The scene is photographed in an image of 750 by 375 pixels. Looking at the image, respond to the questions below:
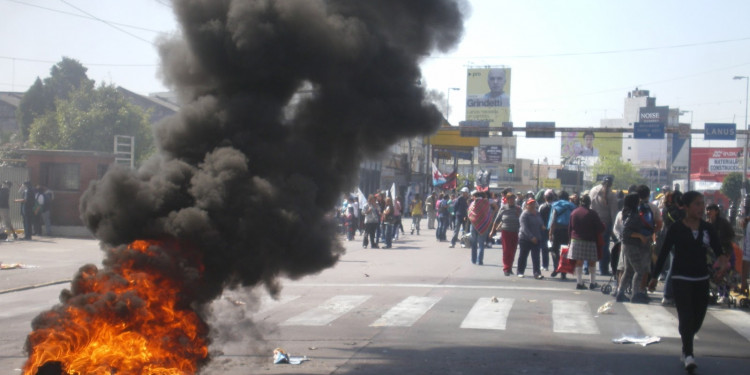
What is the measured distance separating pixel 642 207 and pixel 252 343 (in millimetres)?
7146

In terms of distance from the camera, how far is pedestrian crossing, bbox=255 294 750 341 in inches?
379

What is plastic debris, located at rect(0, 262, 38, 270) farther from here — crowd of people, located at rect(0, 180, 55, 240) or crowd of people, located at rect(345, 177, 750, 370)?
crowd of people, located at rect(345, 177, 750, 370)

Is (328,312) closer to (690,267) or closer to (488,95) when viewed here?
(690,267)

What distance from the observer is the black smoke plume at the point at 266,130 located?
21.6 ft

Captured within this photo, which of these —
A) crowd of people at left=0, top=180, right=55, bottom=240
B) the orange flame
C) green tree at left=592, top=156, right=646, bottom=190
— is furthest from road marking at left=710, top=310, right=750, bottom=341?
green tree at left=592, top=156, right=646, bottom=190

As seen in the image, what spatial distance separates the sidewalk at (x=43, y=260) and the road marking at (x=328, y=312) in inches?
217

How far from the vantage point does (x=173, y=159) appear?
719cm

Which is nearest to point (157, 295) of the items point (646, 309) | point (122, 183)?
point (122, 183)

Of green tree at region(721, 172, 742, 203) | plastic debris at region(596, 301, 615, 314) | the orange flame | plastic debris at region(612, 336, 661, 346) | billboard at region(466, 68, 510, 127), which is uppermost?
billboard at region(466, 68, 510, 127)

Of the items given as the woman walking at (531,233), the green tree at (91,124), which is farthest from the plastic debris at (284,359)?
the green tree at (91,124)

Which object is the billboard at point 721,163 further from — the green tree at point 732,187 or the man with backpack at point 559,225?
the man with backpack at point 559,225

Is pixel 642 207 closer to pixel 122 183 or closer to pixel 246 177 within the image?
pixel 246 177

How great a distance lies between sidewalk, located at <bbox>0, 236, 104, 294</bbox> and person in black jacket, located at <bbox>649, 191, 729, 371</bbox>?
1038cm

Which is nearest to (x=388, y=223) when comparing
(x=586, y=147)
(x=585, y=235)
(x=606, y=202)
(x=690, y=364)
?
(x=606, y=202)
